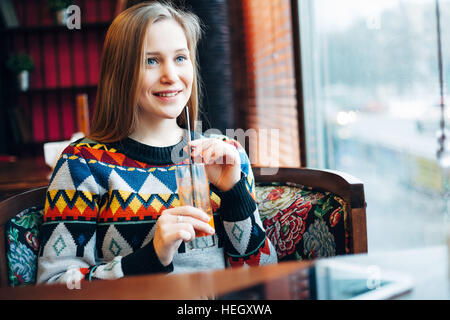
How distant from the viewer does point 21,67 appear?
4121 millimetres

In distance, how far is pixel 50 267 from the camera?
3.21ft

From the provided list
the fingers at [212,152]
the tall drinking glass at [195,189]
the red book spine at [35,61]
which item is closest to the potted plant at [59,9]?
the red book spine at [35,61]

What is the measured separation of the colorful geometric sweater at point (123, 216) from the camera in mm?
985

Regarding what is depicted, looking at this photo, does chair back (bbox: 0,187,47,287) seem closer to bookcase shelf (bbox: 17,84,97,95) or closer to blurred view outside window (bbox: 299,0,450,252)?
blurred view outside window (bbox: 299,0,450,252)

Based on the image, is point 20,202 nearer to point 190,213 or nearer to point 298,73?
point 190,213

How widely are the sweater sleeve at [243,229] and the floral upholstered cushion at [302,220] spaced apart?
1.9 inches

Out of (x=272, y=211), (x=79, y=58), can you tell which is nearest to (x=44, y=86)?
(x=79, y=58)

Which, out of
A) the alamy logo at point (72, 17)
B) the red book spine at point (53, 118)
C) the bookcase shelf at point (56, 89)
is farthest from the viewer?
the red book spine at point (53, 118)

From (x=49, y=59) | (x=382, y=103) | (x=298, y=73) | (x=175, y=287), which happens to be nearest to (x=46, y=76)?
(x=49, y=59)

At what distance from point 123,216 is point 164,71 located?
0.34 meters

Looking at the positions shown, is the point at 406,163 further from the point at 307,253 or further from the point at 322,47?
the point at 307,253

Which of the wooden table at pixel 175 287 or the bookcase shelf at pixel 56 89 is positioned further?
the bookcase shelf at pixel 56 89

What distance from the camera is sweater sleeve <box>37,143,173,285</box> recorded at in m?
0.96

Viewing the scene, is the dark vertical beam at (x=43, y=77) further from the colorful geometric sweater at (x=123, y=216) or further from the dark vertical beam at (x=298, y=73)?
the colorful geometric sweater at (x=123, y=216)
